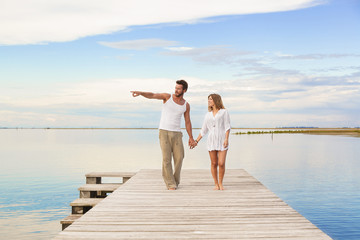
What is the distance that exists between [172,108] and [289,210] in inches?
117

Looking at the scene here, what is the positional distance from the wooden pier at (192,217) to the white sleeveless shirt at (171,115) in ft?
4.44

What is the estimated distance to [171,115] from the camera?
24.6 feet

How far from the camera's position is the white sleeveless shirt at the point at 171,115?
24.4 ft

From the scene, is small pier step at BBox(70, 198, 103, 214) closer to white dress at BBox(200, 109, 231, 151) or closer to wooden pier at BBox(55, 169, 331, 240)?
wooden pier at BBox(55, 169, 331, 240)

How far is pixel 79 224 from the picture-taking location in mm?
5082

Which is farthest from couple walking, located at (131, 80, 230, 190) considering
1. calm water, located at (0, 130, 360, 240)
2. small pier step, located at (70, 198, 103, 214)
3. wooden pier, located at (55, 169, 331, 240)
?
calm water, located at (0, 130, 360, 240)

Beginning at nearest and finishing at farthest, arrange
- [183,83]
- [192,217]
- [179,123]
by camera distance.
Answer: [192,217], [183,83], [179,123]

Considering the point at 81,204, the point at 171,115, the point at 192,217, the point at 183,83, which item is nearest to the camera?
the point at 192,217

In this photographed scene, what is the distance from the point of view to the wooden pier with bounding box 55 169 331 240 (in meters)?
4.69

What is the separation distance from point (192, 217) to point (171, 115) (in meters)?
2.55

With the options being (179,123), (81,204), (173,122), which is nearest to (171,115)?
(173,122)

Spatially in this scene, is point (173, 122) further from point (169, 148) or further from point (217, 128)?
point (217, 128)

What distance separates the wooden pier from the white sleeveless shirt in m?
1.35

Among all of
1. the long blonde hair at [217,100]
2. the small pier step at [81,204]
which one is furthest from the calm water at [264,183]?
the long blonde hair at [217,100]
